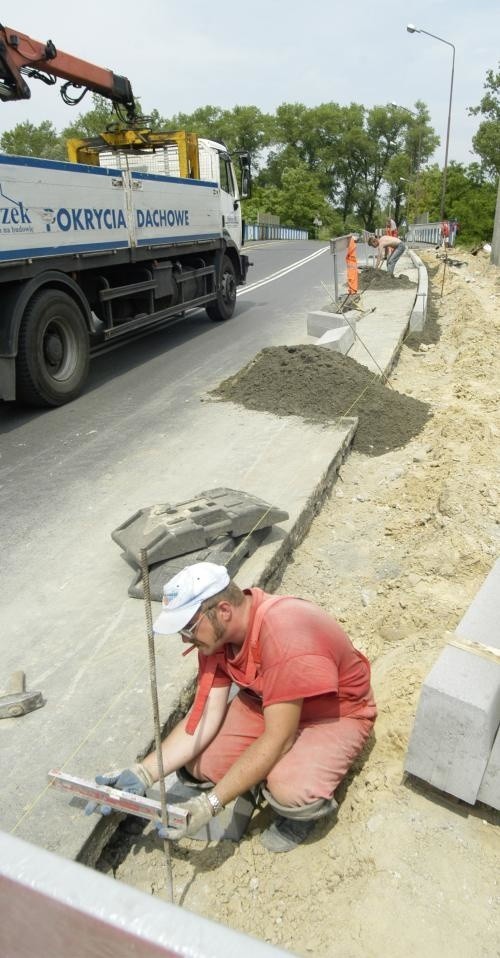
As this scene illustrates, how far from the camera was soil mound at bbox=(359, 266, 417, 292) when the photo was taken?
1574 centimetres

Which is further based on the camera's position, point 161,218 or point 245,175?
point 245,175

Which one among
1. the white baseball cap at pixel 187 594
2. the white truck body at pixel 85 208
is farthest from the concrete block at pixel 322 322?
the white baseball cap at pixel 187 594

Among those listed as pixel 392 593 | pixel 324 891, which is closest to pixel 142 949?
pixel 324 891

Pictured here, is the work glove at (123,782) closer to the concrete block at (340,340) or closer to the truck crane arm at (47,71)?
the concrete block at (340,340)

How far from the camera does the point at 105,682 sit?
3.16 meters

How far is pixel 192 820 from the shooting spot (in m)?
2.39

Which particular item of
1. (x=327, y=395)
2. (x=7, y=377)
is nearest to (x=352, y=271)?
(x=327, y=395)

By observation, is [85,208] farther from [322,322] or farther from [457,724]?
[457,724]

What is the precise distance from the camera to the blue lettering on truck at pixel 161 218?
27.9 ft

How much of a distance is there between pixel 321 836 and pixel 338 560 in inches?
88.5

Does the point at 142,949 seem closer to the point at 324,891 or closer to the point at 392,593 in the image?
the point at 324,891

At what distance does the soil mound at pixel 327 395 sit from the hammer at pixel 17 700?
418cm

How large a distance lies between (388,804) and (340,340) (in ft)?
22.8

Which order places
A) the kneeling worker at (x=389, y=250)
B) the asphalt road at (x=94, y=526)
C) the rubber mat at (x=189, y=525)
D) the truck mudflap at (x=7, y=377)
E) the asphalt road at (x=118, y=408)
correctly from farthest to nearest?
the kneeling worker at (x=389, y=250), the truck mudflap at (x=7, y=377), the asphalt road at (x=118, y=408), the rubber mat at (x=189, y=525), the asphalt road at (x=94, y=526)
